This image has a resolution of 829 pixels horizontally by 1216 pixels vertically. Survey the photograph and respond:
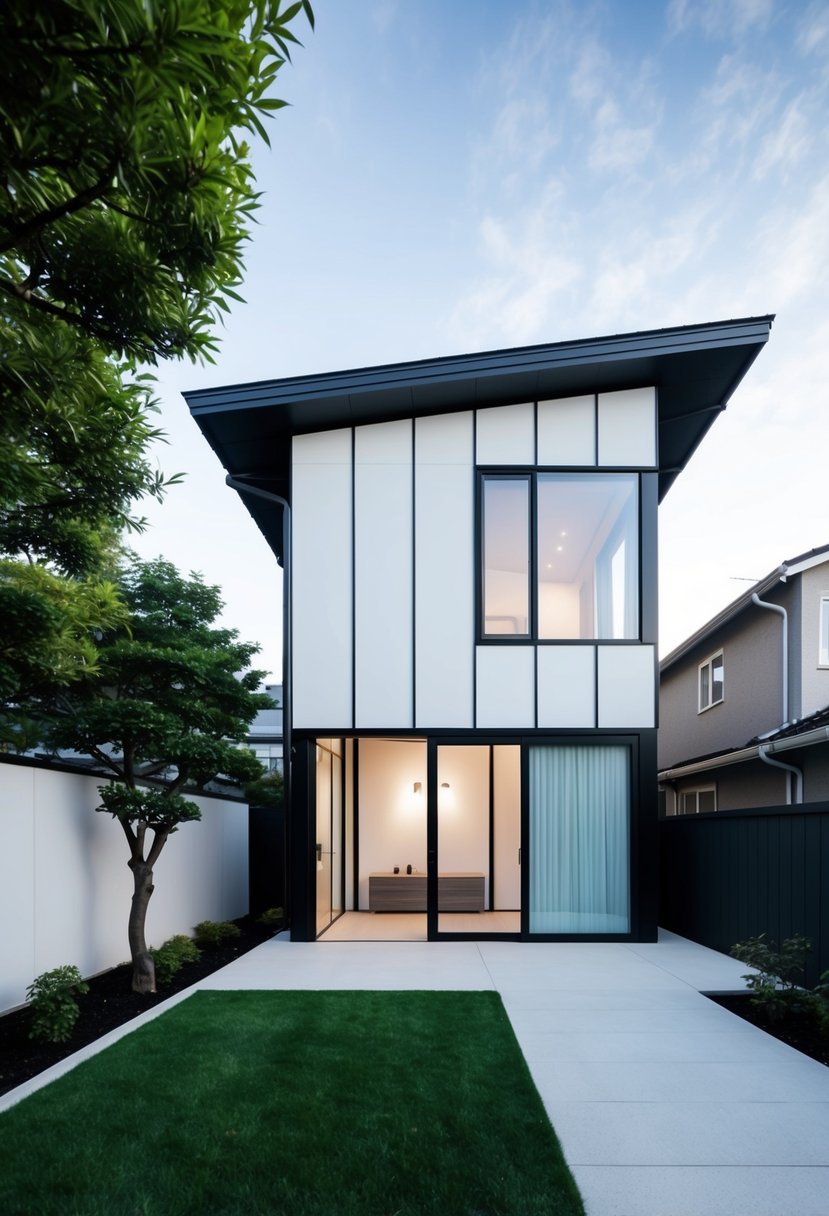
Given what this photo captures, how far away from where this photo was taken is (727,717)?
14.3m

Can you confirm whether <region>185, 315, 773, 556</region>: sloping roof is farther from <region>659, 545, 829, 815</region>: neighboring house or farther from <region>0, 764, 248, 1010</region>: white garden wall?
<region>0, 764, 248, 1010</region>: white garden wall

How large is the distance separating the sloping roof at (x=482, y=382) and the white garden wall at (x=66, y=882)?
168 inches

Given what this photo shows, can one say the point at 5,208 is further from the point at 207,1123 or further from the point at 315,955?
the point at 315,955

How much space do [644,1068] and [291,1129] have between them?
2211mm

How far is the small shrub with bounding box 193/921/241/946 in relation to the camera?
9.11m

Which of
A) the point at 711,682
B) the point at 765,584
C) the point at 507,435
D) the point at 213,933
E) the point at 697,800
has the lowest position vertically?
the point at 213,933

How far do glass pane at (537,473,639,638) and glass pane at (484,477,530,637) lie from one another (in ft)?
0.58

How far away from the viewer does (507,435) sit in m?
9.33

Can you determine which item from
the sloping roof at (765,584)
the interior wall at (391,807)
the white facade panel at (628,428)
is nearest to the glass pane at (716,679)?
the sloping roof at (765,584)

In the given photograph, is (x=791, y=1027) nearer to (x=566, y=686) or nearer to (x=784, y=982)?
(x=784, y=982)

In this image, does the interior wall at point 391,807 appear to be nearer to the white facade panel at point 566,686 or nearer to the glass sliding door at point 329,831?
the glass sliding door at point 329,831

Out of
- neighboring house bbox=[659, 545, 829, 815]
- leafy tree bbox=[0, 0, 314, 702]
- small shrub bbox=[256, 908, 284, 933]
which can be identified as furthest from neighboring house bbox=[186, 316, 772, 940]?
leafy tree bbox=[0, 0, 314, 702]

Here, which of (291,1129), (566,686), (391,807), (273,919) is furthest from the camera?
(391,807)

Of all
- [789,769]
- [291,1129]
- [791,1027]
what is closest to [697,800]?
[789,769]
